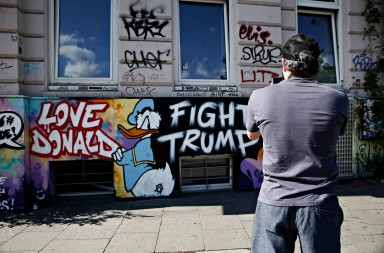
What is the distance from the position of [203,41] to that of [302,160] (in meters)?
5.41

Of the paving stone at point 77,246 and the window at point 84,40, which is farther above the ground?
the window at point 84,40

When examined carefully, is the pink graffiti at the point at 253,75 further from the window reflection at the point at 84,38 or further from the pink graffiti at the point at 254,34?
the window reflection at the point at 84,38

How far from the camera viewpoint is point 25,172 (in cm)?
525

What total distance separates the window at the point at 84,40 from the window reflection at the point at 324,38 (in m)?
4.70

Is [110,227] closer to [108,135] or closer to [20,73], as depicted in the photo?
[108,135]

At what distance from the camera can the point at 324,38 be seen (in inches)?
297

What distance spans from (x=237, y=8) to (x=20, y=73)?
4.45 metres

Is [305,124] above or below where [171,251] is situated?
above

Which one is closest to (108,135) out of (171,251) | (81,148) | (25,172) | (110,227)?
(81,148)

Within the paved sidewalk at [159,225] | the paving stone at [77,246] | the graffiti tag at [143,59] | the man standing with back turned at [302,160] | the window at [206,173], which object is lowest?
the paving stone at [77,246]

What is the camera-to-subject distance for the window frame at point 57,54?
5.97 m

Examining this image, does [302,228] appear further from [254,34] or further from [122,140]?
[254,34]

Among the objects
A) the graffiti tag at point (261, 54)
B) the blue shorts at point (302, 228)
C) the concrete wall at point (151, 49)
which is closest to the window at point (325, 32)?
the concrete wall at point (151, 49)

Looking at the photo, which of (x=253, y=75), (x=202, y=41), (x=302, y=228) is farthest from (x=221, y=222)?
(x=202, y=41)
